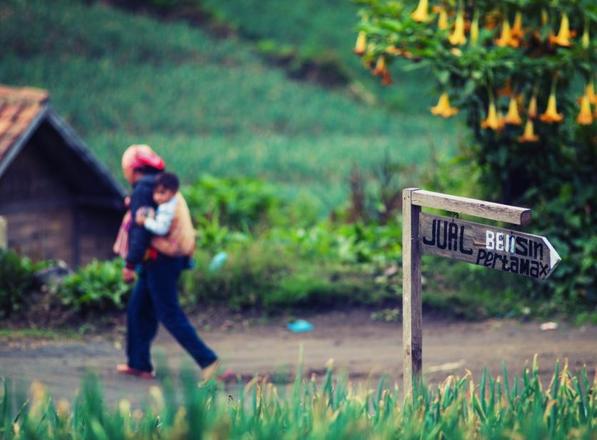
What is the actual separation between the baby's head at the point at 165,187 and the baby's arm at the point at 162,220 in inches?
1.9

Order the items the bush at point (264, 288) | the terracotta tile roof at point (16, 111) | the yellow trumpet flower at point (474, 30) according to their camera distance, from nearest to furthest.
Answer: the yellow trumpet flower at point (474, 30) < the bush at point (264, 288) < the terracotta tile roof at point (16, 111)

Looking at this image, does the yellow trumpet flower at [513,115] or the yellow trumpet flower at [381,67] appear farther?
the yellow trumpet flower at [381,67]

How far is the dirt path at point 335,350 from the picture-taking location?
7.40 metres

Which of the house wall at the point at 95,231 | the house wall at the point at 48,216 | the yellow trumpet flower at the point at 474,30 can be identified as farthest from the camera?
the house wall at the point at 95,231

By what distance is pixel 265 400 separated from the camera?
4559 mm

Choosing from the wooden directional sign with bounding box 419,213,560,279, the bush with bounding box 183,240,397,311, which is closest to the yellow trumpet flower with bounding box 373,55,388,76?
the bush with bounding box 183,240,397,311

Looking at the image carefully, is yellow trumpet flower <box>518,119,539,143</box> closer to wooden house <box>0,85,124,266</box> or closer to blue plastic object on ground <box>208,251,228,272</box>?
blue plastic object on ground <box>208,251,228,272</box>

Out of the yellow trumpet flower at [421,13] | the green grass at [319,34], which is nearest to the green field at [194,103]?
the green grass at [319,34]

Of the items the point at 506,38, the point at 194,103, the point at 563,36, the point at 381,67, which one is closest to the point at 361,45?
the point at 381,67

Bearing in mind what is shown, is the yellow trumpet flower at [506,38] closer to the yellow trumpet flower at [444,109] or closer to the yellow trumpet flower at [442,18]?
the yellow trumpet flower at [442,18]

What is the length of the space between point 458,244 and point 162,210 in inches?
108

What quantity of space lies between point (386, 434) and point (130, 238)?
150 inches

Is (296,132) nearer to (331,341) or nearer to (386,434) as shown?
(331,341)

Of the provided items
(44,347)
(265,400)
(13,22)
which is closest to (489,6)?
(44,347)
